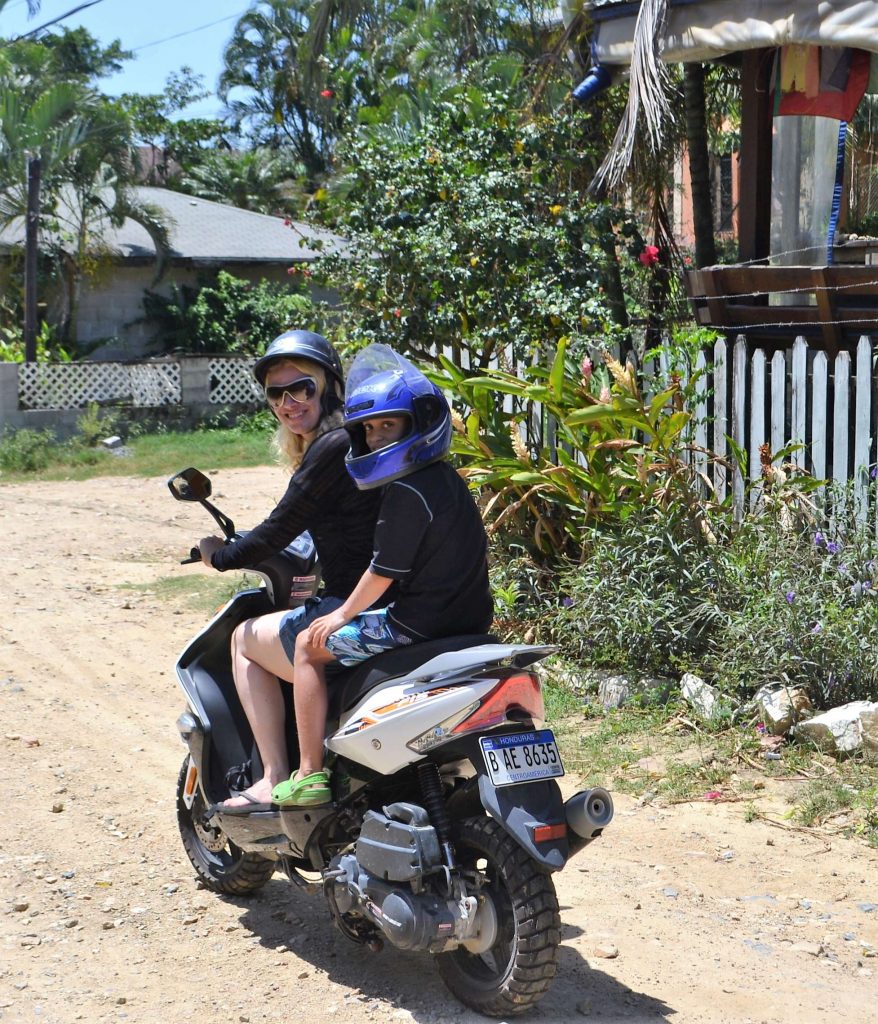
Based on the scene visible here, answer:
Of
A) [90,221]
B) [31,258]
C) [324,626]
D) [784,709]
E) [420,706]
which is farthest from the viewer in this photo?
[90,221]

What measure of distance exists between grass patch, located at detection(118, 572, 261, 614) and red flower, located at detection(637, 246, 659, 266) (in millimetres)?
3460

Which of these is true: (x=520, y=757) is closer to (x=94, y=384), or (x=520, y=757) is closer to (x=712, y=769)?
(x=712, y=769)

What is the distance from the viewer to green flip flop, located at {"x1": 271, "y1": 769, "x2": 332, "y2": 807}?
3721 mm

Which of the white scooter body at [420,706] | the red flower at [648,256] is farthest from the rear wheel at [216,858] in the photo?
the red flower at [648,256]

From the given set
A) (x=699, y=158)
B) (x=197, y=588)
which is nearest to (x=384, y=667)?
(x=197, y=588)

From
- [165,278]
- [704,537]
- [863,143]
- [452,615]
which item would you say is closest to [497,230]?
[704,537]

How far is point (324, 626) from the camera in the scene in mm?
3654

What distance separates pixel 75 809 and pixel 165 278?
20.3 metres

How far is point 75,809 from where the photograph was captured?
5.13 meters

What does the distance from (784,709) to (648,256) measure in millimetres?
4129

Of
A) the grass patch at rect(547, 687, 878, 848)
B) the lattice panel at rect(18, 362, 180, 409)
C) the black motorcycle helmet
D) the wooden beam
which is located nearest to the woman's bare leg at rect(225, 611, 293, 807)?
the black motorcycle helmet

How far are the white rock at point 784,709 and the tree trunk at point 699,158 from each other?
15.8 ft

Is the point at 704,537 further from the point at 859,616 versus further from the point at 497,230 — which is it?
the point at 497,230

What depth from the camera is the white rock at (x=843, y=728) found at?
519 cm
